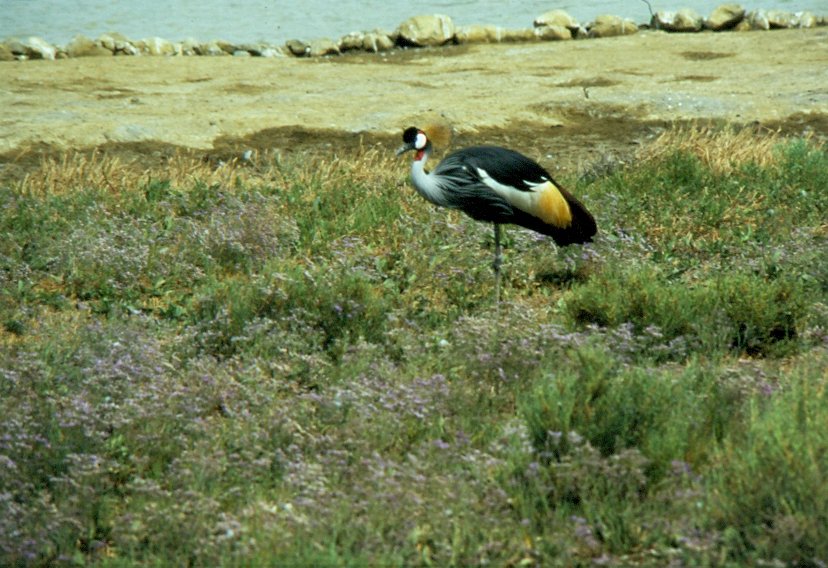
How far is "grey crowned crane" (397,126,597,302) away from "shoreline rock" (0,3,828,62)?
11.3 metres

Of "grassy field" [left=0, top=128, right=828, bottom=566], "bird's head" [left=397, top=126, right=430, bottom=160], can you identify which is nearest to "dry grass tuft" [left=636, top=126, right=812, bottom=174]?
"grassy field" [left=0, top=128, right=828, bottom=566]

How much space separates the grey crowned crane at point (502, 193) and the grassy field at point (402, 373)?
1.22ft

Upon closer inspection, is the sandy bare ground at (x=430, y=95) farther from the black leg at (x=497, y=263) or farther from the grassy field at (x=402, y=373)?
the black leg at (x=497, y=263)

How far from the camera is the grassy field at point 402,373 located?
15.9ft

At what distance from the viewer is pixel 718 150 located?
10961mm

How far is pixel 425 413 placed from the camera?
5926 mm

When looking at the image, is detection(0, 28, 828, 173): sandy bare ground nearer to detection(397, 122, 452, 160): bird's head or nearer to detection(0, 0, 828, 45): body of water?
detection(0, 0, 828, 45): body of water

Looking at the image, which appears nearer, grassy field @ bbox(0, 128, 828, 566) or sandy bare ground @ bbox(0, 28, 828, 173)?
grassy field @ bbox(0, 128, 828, 566)

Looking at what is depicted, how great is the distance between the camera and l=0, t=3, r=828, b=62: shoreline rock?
18938mm

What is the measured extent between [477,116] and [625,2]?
429 inches

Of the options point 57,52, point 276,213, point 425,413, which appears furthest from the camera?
point 57,52

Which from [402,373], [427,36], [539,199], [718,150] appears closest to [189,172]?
[539,199]

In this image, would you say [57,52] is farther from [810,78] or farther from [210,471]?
[210,471]

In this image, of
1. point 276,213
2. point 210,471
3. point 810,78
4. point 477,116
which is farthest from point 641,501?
point 810,78
